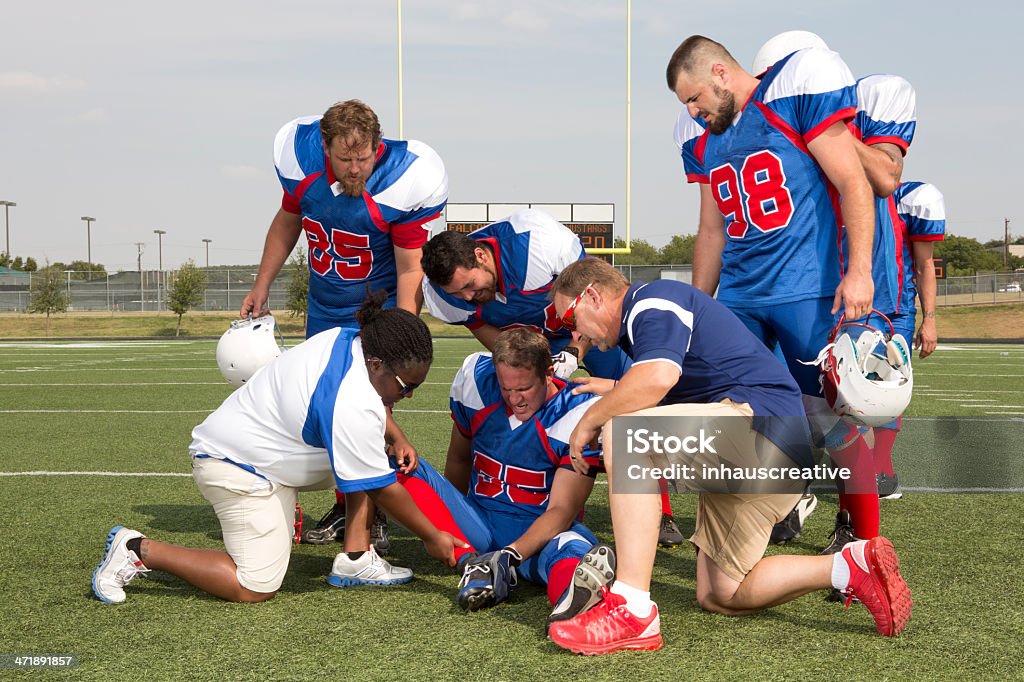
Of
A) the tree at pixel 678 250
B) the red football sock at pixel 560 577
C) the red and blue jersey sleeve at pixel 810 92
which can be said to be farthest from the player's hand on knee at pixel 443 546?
the tree at pixel 678 250

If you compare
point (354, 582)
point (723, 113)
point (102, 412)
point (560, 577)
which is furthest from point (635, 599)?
point (102, 412)

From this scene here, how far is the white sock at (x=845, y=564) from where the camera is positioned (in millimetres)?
2758

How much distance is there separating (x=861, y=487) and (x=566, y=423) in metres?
1.05

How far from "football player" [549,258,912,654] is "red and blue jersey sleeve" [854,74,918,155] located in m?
1.54

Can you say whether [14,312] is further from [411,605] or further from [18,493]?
[411,605]

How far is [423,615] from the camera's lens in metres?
3.05

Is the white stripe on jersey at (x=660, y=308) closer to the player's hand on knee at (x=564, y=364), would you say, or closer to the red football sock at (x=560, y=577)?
the red football sock at (x=560, y=577)

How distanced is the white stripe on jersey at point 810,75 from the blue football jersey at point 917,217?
158cm

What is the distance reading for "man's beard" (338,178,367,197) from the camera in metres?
4.05

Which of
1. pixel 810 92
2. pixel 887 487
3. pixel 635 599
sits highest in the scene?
pixel 810 92

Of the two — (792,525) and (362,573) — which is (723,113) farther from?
(362,573)

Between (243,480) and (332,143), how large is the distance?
142 cm

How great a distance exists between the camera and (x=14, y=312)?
40469 millimetres

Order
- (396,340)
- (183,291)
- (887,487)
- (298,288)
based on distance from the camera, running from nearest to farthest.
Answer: (396,340), (887,487), (183,291), (298,288)
